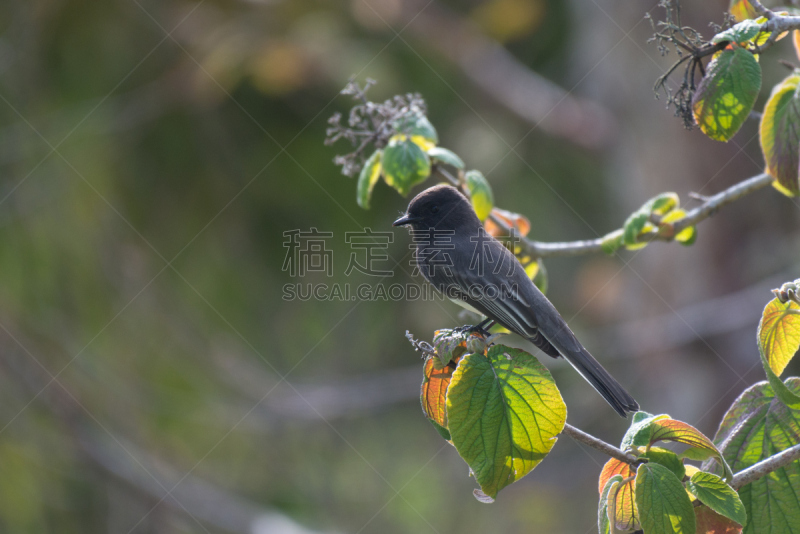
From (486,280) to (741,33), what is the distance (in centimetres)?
156

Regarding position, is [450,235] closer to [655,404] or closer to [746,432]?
[746,432]

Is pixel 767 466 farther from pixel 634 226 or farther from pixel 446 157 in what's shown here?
pixel 446 157

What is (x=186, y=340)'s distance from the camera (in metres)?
5.98

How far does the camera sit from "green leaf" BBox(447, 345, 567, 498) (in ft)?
4.73

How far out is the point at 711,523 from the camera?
4.96 feet

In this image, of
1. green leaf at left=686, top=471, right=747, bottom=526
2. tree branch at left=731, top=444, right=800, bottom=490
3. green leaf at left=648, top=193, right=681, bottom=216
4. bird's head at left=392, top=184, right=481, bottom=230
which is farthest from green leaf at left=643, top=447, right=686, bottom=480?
bird's head at left=392, top=184, right=481, bottom=230

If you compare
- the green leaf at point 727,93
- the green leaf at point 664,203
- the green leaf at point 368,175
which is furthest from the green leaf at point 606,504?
the green leaf at point 368,175

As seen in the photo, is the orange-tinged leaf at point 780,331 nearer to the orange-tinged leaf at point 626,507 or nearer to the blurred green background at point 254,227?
the orange-tinged leaf at point 626,507

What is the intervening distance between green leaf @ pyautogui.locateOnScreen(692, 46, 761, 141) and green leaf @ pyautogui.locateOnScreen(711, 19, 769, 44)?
0.13ft

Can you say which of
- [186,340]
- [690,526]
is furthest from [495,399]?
[186,340]

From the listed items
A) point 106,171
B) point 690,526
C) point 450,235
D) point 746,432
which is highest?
point 746,432

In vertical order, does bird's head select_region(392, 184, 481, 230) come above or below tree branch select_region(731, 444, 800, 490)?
below

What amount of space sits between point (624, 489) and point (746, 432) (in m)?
0.41

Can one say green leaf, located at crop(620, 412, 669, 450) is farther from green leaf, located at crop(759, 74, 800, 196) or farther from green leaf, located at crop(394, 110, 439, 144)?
green leaf, located at crop(394, 110, 439, 144)
